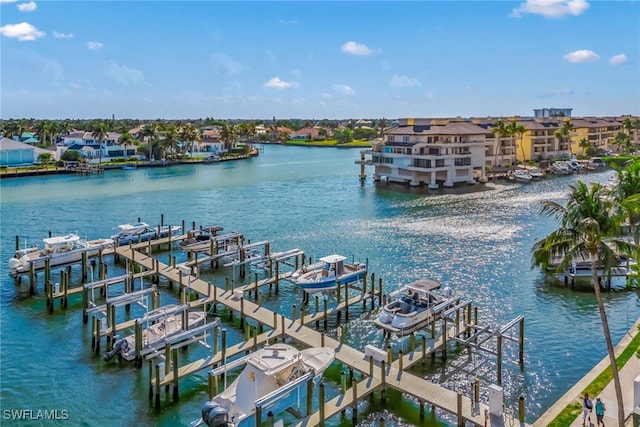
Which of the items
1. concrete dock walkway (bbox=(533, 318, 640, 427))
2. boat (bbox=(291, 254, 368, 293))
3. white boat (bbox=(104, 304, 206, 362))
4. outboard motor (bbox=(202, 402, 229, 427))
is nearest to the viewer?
concrete dock walkway (bbox=(533, 318, 640, 427))

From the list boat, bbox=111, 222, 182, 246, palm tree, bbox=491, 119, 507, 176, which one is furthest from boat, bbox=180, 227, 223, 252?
palm tree, bbox=491, 119, 507, 176

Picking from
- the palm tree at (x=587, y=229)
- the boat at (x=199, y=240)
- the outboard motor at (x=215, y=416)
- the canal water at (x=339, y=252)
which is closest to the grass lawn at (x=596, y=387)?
the canal water at (x=339, y=252)

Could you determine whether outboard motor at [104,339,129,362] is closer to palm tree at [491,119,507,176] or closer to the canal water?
the canal water

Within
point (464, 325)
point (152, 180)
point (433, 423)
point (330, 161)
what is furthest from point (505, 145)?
point (433, 423)

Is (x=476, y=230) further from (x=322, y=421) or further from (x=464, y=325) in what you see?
(x=322, y=421)

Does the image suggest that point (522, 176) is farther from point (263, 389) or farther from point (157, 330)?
point (263, 389)
